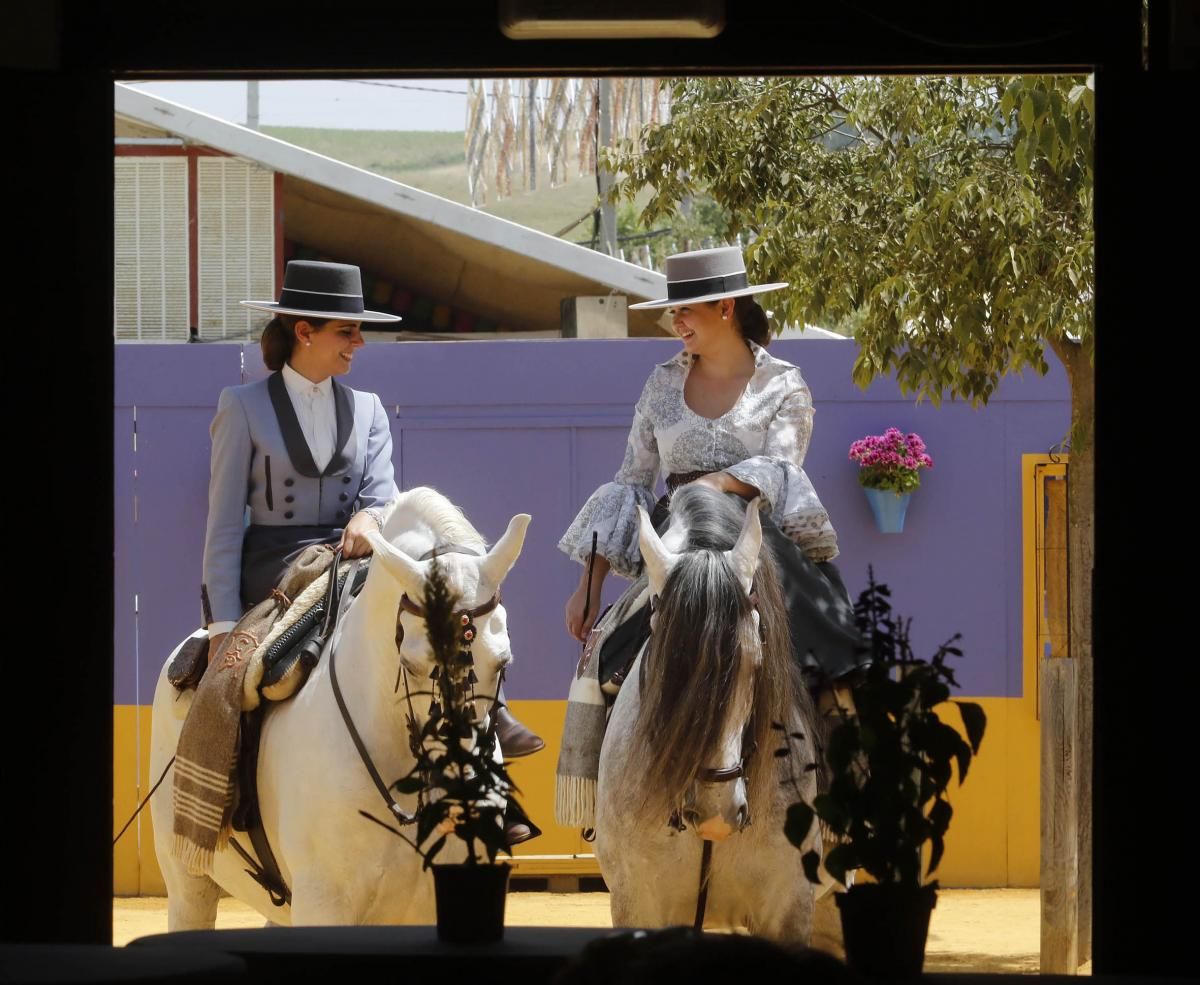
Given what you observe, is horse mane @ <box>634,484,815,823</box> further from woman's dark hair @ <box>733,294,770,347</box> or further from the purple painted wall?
the purple painted wall

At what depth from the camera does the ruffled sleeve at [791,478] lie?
5113 mm

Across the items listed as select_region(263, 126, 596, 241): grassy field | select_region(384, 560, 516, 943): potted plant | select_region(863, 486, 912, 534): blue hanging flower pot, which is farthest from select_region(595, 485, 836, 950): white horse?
select_region(263, 126, 596, 241): grassy field

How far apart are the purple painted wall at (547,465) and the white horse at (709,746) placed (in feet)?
16.8

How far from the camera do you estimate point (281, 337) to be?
5910 millimetres

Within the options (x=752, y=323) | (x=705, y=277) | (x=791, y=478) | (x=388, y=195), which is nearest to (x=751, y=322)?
(x=752, y=323)

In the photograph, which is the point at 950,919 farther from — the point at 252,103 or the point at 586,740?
the point at 252,103

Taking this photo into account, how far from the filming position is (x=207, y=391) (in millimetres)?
9914

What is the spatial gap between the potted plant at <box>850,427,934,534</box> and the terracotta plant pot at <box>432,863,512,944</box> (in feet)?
24.0

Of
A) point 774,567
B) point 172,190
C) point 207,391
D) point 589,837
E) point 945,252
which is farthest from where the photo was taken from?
point 172,190

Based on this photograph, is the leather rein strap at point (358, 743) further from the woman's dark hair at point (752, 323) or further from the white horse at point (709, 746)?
the woman's dark hair at point (752, 323)

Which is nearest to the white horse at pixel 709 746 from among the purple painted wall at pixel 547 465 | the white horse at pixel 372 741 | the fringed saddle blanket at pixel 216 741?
the white horse at pixel 372 741
